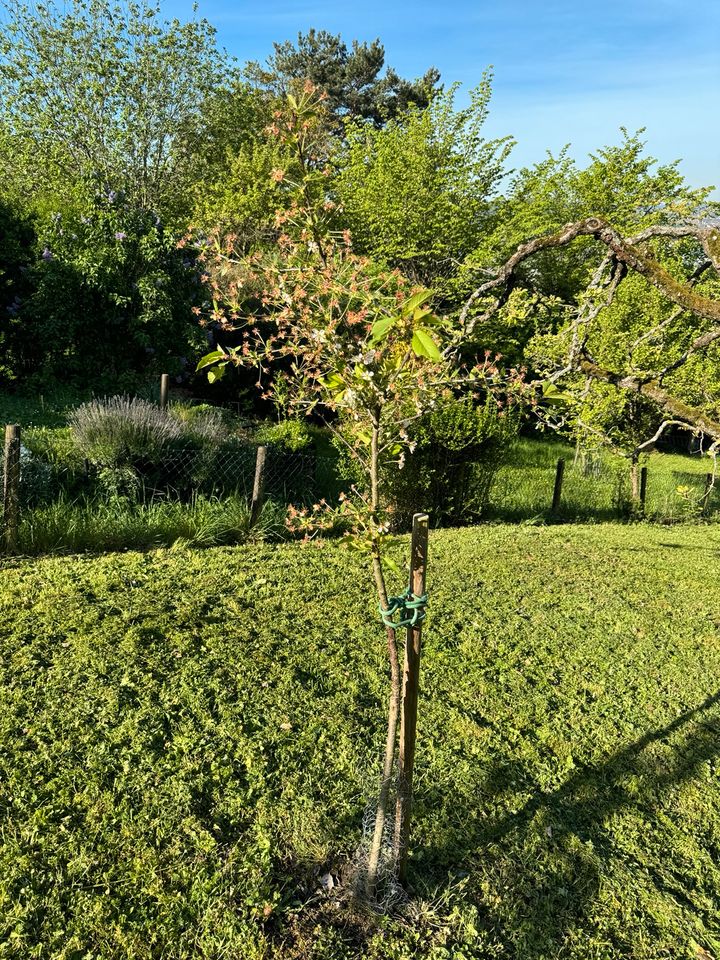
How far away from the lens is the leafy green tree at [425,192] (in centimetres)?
1537

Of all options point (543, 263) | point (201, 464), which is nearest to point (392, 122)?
point (543, 263)

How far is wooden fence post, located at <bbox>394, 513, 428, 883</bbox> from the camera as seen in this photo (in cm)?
186

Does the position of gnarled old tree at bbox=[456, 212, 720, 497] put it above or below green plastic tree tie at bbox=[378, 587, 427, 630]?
above

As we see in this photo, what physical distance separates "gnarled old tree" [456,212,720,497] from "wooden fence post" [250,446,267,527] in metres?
2.22

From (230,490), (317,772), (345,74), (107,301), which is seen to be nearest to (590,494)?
(230,490)

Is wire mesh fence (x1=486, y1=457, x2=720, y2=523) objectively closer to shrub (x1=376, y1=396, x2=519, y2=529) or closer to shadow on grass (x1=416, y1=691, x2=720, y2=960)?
shrub (x1=376, y1=396, x2=519, y2=529)

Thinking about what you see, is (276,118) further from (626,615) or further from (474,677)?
(626,615)

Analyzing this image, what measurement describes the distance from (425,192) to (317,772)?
1533 cm

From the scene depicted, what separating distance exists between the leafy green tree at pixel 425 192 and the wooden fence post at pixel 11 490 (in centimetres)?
1215

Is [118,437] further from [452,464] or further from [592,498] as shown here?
[592,498]

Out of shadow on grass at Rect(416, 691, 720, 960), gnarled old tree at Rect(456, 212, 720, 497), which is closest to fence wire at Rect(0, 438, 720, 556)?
gnarled old tree at Rect(456, 212, 720, 497)

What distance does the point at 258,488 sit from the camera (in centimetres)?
567

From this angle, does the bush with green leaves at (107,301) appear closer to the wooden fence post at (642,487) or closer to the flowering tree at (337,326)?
the wooden fence post at (642,487)

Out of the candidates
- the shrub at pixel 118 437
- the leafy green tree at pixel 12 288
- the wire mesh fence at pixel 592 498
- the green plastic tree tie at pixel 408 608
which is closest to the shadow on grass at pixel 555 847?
the green plastic tree tie at pixel 408 608
